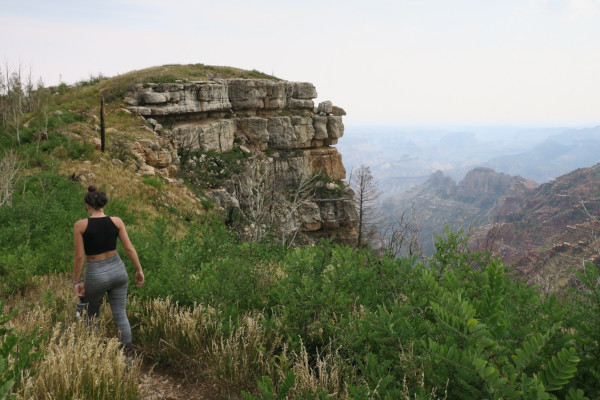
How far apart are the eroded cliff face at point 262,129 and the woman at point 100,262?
17.7 metres

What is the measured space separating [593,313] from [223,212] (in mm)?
19696

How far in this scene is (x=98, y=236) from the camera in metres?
3.98

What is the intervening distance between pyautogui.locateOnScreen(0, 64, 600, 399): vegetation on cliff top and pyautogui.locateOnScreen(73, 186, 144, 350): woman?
9.4 inches

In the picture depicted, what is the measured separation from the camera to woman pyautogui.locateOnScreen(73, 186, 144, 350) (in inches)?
157

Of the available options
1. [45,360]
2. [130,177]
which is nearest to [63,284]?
[45,360]

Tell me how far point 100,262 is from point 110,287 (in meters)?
0.32

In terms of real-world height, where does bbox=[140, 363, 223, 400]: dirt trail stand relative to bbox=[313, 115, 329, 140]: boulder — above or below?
below

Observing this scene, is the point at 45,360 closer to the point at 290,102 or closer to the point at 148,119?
the point at 148,119

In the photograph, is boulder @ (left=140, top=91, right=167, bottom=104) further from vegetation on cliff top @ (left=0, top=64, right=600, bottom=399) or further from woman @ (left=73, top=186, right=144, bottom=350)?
woman @ (left=73, top=186, right=144, bottom=350)

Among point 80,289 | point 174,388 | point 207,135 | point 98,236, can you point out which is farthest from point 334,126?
point 174,388

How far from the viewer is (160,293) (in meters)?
4.79

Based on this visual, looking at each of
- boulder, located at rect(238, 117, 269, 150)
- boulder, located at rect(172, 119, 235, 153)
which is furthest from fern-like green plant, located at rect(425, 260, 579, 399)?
boulder, located at rect(238, 117, 269, 150)

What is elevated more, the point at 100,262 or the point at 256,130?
the point at 256,130

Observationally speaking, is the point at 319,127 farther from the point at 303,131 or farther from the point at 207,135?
the point at 207,135
